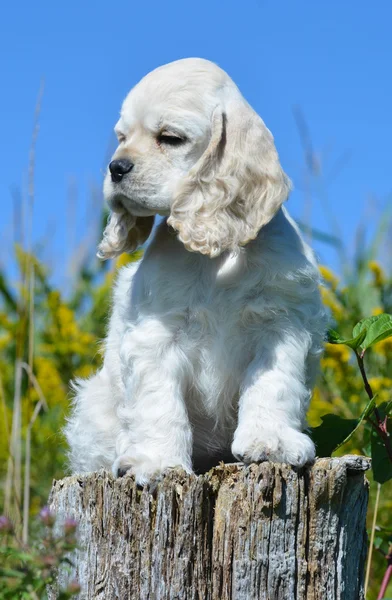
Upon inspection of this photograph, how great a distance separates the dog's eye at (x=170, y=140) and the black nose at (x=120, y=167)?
6.6 inches

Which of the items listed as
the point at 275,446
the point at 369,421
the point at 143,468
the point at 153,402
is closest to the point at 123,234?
the point at 153,402

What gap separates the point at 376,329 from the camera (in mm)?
3334

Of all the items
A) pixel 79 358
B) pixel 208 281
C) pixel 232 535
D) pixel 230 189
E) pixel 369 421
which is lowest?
pixel 79 358

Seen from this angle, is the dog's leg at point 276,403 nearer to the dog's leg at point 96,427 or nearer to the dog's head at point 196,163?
the dog's head at point 196,163

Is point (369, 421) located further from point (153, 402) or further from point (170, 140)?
point (170, 140)

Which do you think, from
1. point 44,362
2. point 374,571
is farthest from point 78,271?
point 374,571

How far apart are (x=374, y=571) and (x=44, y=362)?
283 cm

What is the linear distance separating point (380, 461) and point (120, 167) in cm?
173

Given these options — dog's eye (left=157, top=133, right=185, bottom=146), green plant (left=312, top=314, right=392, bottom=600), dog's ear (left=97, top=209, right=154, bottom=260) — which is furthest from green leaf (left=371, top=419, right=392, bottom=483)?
dog's eye (left=157, top=133, right=185, bottom=146)

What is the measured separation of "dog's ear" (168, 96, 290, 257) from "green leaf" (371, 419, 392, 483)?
1184mm

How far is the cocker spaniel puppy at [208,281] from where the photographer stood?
307 centimetres

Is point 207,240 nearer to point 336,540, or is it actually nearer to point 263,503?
point 263,503

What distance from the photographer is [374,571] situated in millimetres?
5348

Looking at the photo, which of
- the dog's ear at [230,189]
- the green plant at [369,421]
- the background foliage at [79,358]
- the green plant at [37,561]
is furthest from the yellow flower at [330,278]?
the green plant at [37,561]
